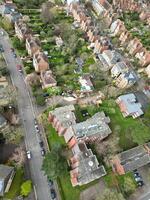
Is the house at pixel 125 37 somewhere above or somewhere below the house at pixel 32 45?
above

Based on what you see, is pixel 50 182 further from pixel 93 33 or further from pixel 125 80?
pixel 93 33

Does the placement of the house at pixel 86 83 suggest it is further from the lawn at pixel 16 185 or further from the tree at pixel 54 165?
the lawn at pixel 16 185

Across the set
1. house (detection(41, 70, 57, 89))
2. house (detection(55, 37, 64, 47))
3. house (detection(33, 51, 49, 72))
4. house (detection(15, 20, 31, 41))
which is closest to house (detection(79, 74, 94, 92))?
house (detection(41, 70, 57, 89))

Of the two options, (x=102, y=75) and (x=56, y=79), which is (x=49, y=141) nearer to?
(x=56, y=79)

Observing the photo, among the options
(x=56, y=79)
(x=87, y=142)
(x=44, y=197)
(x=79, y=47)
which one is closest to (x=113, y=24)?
(x=79, y=47)

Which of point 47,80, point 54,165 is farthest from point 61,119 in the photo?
point 47,80

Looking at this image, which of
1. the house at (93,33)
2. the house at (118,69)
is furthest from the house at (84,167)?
the house at (93,33)
